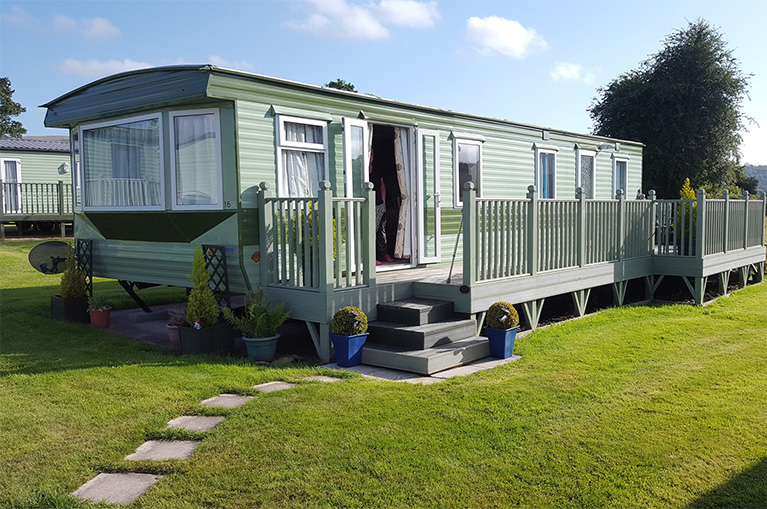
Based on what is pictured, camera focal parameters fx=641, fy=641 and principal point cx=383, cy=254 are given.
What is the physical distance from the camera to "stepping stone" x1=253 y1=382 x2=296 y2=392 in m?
5.08

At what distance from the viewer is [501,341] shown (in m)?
6.20

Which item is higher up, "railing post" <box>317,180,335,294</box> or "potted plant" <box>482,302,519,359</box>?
"railing post" <box>317,180,335,294</box>

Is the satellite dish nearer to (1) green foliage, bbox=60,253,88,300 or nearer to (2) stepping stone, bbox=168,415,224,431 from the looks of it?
(1) green foliage, bbox=60,253,88,300

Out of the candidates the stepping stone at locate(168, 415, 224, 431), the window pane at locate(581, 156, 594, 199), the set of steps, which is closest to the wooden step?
the set of steps

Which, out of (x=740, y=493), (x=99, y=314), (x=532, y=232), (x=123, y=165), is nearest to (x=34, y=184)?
(x=99, y=314)

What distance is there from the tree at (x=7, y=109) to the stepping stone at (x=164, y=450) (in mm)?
40207

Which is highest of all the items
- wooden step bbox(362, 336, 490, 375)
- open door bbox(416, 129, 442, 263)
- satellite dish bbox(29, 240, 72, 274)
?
open door bbox(416, 129, 442, 263)

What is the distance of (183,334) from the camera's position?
640 centimetres

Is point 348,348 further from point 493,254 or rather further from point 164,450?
point 164,450

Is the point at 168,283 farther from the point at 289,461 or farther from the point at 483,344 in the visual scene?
the point at 289,461

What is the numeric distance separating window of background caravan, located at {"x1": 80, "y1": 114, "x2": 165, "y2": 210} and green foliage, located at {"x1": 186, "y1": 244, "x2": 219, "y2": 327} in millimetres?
1088

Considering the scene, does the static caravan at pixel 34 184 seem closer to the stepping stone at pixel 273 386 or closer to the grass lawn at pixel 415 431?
the grass lawn at pixel 415 431

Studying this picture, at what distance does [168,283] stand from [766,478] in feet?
19.7

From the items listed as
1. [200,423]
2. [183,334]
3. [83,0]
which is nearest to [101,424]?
[200,423]
